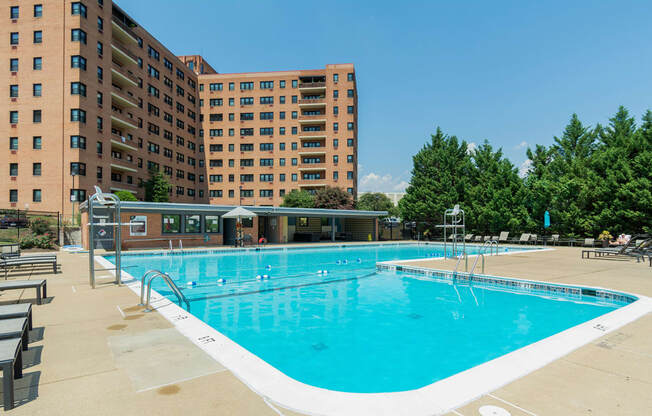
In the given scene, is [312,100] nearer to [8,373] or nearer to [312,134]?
[312,134]

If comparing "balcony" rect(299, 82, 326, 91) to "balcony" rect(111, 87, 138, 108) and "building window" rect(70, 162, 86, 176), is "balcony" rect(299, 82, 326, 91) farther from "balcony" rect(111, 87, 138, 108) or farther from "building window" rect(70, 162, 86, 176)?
"building window" rect(70, 162, 86, 176)

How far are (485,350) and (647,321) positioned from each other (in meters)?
2.71

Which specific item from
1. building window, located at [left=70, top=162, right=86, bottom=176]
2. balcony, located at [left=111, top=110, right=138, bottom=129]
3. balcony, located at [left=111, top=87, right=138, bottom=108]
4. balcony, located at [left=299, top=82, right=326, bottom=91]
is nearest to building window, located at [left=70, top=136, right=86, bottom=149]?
building window, located at [left=70, top=162, right=86, bottom=176]

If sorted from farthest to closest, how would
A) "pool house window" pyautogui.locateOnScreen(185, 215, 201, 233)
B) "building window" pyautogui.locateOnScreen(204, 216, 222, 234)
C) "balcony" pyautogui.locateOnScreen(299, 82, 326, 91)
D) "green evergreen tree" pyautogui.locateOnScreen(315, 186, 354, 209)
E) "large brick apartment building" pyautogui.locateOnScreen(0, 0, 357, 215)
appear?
1. "balcony" pyautogui.locateOnScreen(299, 82, 326, 91)
2. "green evergreen tree" pyautogui.locateOnScreen(315, 186, 354, 209)
3. "large brick apartment building" pyautogui.locateOnScreen(0, 0, 357, 215)
4. "building window" pyautogui.locateOnScreen(204, 216, 222, 234)
5. "pool house window" pyautogui.locateOnScreen(185, 215, 201, 233)

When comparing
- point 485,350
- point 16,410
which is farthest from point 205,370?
point 485,350

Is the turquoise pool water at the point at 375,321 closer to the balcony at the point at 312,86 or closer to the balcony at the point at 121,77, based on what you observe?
the balcony at the point at 121,77

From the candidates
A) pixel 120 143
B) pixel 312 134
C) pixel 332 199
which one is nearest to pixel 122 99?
pixel 120 143

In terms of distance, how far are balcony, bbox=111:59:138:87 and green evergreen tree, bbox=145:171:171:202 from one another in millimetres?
11188

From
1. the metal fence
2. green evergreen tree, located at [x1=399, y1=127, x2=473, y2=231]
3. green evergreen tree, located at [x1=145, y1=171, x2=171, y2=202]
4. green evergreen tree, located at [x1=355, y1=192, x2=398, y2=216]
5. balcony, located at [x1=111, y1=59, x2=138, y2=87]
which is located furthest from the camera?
green evergreen tree, located at [x1=355, y1=192, x2=398, y2=216]

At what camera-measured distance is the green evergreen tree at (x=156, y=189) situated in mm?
41844

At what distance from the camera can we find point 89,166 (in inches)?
1344

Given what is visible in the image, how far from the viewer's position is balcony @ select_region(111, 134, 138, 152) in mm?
38000

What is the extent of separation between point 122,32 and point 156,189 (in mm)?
18736

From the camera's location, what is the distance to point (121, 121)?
39031 millimetres
